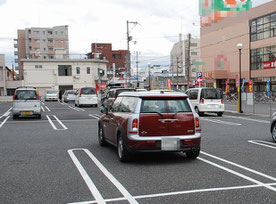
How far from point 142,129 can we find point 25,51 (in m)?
83.9

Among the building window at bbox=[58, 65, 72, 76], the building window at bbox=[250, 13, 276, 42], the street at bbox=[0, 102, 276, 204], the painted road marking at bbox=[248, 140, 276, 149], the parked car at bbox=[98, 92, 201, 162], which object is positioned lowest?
the painted road marking at bbox=[248, 140, 276, 149]

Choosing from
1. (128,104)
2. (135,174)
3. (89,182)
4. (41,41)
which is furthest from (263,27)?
(41,41)

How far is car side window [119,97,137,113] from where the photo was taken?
737cm

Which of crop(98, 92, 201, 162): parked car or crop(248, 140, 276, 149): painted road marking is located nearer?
crop(98, 92, 201, 162): parked car

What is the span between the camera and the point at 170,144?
23.2ft

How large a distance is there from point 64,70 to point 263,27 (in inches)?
1481

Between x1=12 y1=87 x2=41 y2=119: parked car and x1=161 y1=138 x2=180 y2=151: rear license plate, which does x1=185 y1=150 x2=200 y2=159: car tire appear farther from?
x1=12 y1=87 x2=41 y2=119: parked car

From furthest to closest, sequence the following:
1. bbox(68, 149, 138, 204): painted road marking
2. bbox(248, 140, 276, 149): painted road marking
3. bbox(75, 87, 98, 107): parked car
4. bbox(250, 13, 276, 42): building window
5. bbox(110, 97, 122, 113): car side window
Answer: bbox(250, 13, 276, 42): building window < bbox(75, 87, 98, 107): parked car < bbox(248, 140, 276, 149): painted road marking < bbox(110, 97, 122, 113): car side window < bbox(68, 149, 138, 204): painted road marking

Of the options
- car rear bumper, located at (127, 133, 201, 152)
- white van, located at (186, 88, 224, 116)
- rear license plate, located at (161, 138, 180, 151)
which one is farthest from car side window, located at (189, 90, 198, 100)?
rear license plate, located at (161, 138, 180, 151)

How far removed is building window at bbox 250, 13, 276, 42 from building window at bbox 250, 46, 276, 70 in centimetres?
156

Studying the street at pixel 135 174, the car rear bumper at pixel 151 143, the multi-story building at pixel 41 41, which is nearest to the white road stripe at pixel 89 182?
the street at pixel 135 174

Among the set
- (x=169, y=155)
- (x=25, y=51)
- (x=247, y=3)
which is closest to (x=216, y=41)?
(x=247, y=3)

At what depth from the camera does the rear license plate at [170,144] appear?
23.0ft

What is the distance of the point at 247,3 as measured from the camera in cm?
4297
